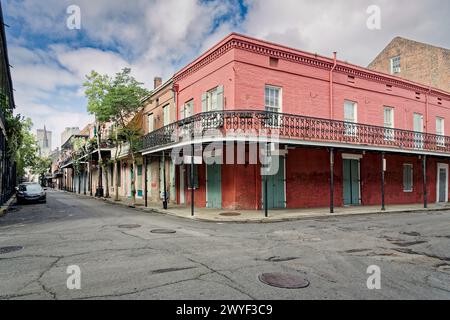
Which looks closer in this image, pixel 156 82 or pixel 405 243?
pixel 405 243

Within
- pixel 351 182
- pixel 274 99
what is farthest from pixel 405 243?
pixel 351 182

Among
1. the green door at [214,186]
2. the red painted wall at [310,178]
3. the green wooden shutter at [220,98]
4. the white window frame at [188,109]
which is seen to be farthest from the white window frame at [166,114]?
the red painted wall at [310,178]

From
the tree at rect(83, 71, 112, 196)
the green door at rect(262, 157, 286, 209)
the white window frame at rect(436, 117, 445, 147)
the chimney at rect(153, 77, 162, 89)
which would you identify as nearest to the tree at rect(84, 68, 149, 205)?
the tree at rect(83, 71, 112, 196)

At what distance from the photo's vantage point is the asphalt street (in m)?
4.19

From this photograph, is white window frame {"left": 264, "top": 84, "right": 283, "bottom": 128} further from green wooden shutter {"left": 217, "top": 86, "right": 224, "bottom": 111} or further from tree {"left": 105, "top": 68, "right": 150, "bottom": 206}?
tree {"left": 105, "top": 68, "right": 150, "bottom": 206}

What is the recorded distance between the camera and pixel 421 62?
1050 inches

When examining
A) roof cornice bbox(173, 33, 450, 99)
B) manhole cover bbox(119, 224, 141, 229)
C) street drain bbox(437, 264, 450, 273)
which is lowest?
manhole cover bbox(119, 224, 141, 229)

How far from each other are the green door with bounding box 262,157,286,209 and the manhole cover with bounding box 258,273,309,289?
9.70 metres

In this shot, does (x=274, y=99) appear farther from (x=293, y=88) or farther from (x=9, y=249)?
(x=9, y=249)

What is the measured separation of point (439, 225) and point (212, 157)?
31.2ft

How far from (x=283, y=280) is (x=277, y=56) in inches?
490

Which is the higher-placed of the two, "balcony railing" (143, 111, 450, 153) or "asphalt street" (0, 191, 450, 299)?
"balcony railing" (143, 111, 450, 153)
